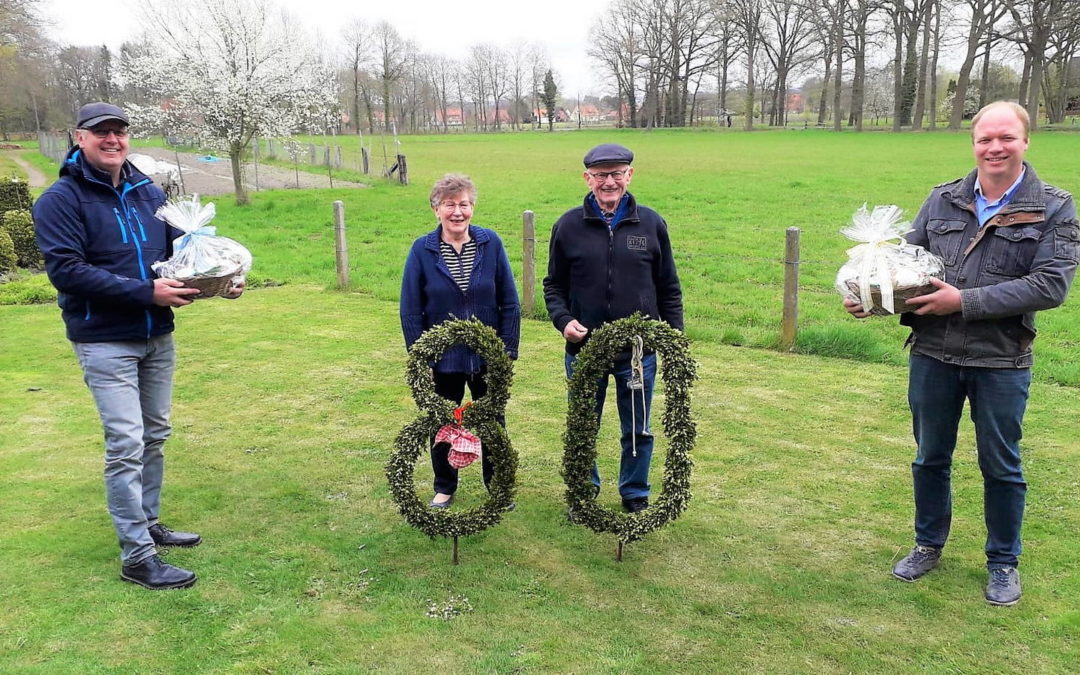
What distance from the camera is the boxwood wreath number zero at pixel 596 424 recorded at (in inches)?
161

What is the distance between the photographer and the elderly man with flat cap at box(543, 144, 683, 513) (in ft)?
14.5

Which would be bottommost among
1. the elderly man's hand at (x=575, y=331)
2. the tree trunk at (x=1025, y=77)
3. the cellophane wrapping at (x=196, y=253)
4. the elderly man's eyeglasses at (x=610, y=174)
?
the elderly man's hand at (x=575, y=331)

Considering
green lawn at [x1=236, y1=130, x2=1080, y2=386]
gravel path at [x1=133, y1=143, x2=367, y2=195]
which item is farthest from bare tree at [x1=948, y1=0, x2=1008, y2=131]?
gravel path at [x1=133, y1=143, x2=367, y2=195]

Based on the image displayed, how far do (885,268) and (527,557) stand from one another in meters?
2.37

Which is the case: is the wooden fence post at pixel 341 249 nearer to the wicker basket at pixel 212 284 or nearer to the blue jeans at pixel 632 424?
the blue jeans at pixel 632 424

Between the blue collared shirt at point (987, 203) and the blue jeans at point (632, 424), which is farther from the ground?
the blue collared shirt at point (987, 203)

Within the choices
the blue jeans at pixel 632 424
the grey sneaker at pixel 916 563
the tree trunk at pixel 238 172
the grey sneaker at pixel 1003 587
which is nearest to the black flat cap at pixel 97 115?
the blue jeans at pixel 632 424

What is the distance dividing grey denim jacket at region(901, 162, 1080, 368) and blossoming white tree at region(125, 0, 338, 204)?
897 inches

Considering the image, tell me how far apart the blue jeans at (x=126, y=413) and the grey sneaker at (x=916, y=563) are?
3.88 metres

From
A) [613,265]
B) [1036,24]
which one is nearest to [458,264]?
[613,265]

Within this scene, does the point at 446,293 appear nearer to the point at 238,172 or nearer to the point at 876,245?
the point at 876,245

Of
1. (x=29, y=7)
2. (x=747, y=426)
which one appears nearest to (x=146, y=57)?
(x=29, y=7)

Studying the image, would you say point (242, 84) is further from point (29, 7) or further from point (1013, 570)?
point (29, 7)

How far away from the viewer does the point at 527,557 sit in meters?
4.36
